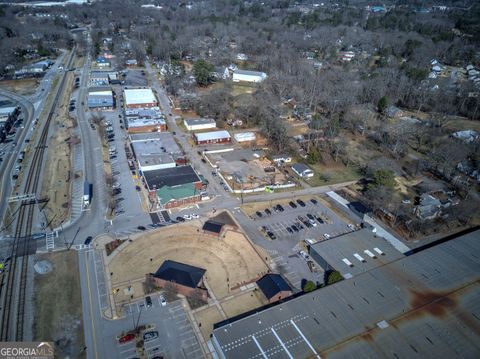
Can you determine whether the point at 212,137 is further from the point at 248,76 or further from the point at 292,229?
the point at 248,76

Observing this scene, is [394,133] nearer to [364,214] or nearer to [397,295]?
[364,214]

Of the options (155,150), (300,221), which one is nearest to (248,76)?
(155,150)

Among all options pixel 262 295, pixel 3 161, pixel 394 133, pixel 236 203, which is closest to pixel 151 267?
pixel 262 295

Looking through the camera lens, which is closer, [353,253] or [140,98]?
[353,253]

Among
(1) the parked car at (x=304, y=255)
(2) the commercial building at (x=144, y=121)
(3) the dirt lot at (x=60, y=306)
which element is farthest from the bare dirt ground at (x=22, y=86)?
(1) the parked car at (x=304, y=255)

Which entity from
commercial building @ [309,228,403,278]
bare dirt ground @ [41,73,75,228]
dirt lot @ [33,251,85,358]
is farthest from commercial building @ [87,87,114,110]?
commercial building @ [309,228,403,278]

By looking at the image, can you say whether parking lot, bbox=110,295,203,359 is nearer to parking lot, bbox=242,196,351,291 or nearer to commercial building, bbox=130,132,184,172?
parking lot, bbox=242,196,351,291

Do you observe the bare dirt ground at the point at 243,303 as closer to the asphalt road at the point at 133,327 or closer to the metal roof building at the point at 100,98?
the asphalt road at the point at 133,327
